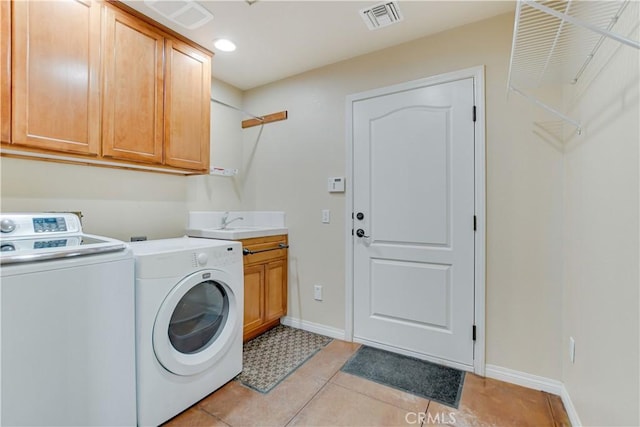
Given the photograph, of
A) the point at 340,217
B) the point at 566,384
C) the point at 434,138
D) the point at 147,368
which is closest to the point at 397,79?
the point at 434,138

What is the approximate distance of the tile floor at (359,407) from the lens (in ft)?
4.99

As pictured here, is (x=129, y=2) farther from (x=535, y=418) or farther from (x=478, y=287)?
(x=535, y=418)

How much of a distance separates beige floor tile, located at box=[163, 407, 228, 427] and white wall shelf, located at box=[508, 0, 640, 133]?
2.20 meters

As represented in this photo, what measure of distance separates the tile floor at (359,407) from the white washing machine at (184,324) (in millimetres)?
138

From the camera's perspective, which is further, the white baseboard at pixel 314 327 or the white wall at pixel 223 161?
the white wall at pixel 223 161

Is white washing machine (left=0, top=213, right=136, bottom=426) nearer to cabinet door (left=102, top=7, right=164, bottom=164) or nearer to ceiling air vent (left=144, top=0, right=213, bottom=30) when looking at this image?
cabinet door (left=102, top=7, right=164, bottom=164)

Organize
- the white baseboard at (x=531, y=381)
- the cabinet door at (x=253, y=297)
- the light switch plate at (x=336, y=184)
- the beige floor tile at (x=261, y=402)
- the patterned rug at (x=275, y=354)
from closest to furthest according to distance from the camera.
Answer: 1. the beige floor tile at (x=261, y=402)
2. the white baseboard at (x=531, y=381)
3. the patterned rug at (x=275, y=354)
4. the cabinet door at (x=253, y=297)
5. the light switch plate at (x=336, y=184)

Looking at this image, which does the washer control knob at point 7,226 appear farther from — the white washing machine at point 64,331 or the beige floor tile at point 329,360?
the beige floor tile at point 329,360

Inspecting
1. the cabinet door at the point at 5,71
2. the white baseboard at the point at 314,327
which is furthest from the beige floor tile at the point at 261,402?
the cabinet door at the point at 5,71

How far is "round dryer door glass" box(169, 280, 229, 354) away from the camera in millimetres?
1622

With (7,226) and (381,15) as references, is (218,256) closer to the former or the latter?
(7,226)

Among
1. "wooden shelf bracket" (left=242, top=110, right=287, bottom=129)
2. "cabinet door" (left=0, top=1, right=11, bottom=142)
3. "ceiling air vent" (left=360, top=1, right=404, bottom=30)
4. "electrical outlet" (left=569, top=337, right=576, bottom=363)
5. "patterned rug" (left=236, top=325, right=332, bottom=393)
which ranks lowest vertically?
"patterned rug" (left=236, top=325, right=332, bottom=393)

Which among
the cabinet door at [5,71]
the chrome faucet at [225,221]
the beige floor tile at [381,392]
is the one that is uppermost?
the cabinet door at [5,71]

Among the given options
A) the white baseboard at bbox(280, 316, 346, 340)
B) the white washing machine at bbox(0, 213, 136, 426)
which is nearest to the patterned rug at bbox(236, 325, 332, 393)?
the white baseboard at bbox(280, 316, 346, 340)
